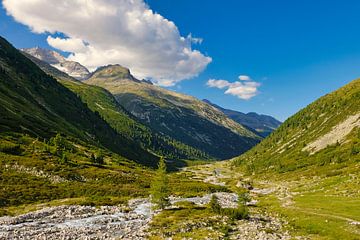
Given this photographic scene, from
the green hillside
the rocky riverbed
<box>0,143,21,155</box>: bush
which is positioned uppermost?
the green hillside

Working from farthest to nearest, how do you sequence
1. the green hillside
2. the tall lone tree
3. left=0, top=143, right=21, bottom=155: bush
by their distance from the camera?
left=0, top=143, right=21, bottom=155: bush
the tall lone tree
the green hillside

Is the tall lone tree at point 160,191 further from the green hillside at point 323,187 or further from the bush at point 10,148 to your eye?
the bush at point 10,148

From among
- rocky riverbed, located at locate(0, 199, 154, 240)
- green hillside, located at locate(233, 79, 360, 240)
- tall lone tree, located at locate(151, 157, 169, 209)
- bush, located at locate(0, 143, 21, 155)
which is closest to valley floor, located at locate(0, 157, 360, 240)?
rocky riverbed, located at locate(0, 199, 154, 240)

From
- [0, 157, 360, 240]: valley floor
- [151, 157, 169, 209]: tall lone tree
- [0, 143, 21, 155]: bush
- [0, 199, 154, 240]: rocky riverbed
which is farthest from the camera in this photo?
[0, 143, 21, 155]: bush

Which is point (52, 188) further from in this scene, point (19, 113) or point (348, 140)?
point (348, 140)

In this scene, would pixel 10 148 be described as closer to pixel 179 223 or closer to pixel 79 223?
pixel 79 223

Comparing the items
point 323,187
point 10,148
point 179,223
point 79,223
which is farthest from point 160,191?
point 10,148

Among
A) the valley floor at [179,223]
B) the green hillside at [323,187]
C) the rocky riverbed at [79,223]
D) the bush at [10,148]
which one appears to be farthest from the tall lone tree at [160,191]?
the bush at [10,148]

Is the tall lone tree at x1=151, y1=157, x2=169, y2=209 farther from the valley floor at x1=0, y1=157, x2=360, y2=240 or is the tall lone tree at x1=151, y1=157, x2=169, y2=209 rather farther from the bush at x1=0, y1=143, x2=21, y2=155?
the bush at x1=0, y1=143, x2=21, y2=155

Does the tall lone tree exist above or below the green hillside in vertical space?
below

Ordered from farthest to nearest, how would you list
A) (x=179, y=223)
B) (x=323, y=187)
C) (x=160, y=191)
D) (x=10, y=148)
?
1. (x=10, y=148)
2. (x=323, y=187)
3. (x=160, y=191)
4. (x=179, y=223)

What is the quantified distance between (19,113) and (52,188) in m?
101

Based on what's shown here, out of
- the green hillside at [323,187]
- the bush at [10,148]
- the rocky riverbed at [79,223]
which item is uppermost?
the green hillside at [323,187]

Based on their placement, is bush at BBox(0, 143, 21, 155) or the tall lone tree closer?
the tall lone tree
